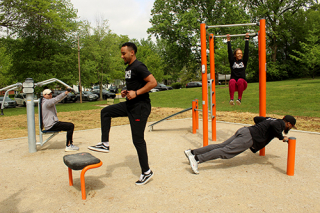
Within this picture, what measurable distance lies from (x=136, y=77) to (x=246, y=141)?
2.17 metres

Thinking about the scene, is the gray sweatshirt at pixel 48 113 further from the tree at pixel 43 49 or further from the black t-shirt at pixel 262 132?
the tree at pixel 43 49

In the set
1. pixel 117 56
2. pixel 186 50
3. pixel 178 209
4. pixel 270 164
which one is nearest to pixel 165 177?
pixel 178 209

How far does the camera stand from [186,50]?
38750mm

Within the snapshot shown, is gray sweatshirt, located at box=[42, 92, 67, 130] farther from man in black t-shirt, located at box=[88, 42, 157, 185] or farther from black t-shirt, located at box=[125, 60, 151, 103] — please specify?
black t-shirt, located at box=[125, 60, 151, 103]

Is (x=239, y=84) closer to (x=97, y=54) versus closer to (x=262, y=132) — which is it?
(x=262, y=132)

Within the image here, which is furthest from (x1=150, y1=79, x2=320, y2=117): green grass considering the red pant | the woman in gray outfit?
the woman in gray outfit

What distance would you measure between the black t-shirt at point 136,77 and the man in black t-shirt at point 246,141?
1475 mm

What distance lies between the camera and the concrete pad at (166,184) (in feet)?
10.4

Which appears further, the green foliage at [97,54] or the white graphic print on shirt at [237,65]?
the green foliage at [97,54]

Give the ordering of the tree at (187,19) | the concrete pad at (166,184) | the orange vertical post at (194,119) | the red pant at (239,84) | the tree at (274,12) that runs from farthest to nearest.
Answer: the tree at (274,12)
the tree at (187,19)
the orange vertical post at (194,119)
the red pant at (239,84)
the concrete pad at (166,184)

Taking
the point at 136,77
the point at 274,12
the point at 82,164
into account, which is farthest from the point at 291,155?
the point at 274,12

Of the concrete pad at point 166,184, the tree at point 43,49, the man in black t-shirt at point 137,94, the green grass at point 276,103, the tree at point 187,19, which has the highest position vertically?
the tree at point 187,19

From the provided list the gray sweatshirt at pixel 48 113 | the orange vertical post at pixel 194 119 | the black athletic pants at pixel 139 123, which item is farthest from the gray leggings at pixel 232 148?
the gray sweatshirt at pixel 48 113

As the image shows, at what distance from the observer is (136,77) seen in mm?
3607
